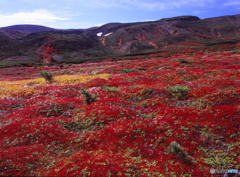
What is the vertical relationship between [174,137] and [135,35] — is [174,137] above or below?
below

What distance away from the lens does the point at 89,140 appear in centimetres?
1003

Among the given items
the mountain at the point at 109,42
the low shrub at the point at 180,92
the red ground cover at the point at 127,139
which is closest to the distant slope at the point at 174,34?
the mountain at the point at 109,42

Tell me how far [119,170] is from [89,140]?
380 centimetres

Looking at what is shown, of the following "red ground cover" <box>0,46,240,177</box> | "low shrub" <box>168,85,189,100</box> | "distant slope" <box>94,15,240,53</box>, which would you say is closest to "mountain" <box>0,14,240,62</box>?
"distant slope" <box>94,15,240,53</box>

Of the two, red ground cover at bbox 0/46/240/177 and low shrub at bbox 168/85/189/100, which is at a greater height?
low shrub at bbox 168/85/189/100

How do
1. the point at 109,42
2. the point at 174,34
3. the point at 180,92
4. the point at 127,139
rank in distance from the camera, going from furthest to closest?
the point at 109,42, the point at 174,34, the point at 180,92, the point at 127,139

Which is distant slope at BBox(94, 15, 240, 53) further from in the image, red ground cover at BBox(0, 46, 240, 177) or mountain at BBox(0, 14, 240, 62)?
red ground cover at BBox(0, 46, 240, 177)

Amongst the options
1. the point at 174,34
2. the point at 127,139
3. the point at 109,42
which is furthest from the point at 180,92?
the point at 174,34

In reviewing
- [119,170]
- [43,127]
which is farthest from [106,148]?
[43,127]

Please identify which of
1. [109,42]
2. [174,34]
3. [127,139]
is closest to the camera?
[127,139]

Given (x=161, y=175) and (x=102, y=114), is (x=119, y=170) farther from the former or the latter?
(x=102, y=114)

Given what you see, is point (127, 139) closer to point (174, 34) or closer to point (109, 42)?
point (109, 42)

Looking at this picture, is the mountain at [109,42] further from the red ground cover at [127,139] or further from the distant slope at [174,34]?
the red ground cover at [127,139]

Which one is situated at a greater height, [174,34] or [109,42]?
[174,34]
